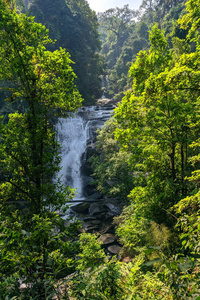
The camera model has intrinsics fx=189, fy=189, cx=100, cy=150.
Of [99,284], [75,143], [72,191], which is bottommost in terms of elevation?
[75,143]

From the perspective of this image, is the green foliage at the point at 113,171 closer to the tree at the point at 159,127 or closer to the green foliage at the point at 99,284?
the tree at the point at 159,127

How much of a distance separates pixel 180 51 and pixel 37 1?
2998 cm

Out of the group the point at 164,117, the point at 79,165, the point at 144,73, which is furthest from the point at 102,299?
the point at 79,165

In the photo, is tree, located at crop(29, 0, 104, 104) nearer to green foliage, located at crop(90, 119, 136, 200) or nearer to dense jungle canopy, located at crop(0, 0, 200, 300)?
green foliage, located at crop(90, 119, 136, 200)

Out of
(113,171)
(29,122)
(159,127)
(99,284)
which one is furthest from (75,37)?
(99,284)

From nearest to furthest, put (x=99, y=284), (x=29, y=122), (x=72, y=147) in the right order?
(x=99, y=284) → (x=29, y=122) → (x=72, y=147)

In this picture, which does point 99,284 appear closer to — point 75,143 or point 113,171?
point 113,171

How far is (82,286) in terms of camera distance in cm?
227

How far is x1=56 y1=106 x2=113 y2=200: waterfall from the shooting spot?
69.4ft

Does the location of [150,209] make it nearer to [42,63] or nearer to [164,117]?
[164,117]

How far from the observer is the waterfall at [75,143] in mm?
21156

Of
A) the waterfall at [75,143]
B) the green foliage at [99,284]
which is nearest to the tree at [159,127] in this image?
the green foliage at [99,284]

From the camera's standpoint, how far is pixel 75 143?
75.9 feet

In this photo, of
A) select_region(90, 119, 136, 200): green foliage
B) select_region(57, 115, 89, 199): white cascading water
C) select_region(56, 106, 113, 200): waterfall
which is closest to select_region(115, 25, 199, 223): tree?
select_region(90, 119, 136, 200): green foliage
